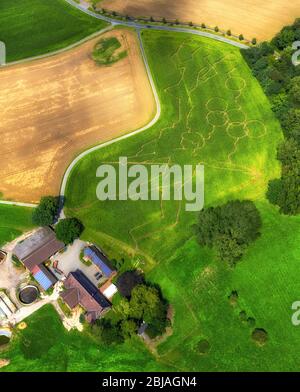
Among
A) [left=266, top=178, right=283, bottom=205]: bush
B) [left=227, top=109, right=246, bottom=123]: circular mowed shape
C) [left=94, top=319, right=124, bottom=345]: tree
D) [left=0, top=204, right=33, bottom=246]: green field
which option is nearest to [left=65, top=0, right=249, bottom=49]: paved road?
[left=227, top=109, right=246, bottom=123]: circular mowed shape

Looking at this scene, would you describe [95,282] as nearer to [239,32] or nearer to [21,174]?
[21,174]

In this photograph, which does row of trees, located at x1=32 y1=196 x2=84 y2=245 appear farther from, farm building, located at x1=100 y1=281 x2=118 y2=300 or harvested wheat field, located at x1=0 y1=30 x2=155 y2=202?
farm building, located at x1=100 y1=281 x2=118 y2=300

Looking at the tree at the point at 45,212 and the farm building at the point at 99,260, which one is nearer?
the farm building at the point at 99,260

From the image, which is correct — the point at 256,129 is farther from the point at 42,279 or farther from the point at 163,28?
the point at 42,279

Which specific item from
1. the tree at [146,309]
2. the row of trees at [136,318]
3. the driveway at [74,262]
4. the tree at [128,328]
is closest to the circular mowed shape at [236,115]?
the driveway at [74,262]

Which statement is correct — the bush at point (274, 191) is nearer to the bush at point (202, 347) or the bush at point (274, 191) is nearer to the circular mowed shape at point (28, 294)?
the bush at point (202, 347)

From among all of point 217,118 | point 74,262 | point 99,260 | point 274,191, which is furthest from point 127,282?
point 217,118
